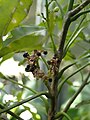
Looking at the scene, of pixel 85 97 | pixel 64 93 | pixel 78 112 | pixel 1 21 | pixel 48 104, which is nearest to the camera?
pixel 1 21

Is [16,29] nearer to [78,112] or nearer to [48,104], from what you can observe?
[48,104]

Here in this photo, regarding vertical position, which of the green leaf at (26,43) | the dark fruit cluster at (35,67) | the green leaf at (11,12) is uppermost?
the green leaf at (11,12)

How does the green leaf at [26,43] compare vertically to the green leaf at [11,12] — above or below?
below

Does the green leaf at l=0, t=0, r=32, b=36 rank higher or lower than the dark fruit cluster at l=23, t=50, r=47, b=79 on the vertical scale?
higher

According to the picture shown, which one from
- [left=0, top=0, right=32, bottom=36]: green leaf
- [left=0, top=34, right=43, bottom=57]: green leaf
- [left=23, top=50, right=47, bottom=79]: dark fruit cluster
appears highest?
[left=0, top=0, right=32, bottom=36]: green leaf

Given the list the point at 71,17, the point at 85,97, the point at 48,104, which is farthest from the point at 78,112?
the point at 71,17

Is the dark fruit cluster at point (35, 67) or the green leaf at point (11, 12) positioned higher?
the green leaf at point (11, 12)

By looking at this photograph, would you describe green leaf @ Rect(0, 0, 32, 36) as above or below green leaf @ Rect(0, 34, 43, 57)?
above

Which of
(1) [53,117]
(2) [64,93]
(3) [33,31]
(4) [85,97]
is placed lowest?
(1) [53,117]
